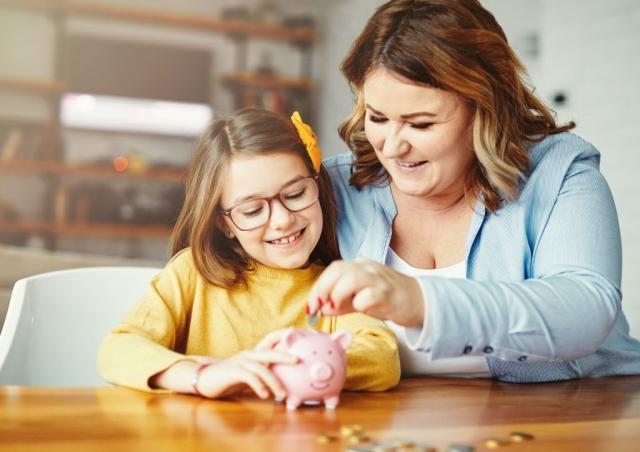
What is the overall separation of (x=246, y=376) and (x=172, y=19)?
6.87 meters

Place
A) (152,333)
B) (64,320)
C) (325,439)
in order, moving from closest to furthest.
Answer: (325,439), (152,333), (64,320)

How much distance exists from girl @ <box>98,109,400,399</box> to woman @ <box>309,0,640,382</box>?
0.43 feet

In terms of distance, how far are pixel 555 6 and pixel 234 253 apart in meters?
3.84

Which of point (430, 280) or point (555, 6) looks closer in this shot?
point (430, 280)

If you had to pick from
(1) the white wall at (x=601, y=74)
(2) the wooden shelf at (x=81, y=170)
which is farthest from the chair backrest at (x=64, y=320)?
(2) the wooden shelf at (x=81, y=170)

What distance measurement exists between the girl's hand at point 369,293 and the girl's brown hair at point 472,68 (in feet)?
1.43

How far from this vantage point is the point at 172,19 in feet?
24.6

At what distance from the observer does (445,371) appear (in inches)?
58.4

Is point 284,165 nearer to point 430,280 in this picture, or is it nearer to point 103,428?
point 430,280

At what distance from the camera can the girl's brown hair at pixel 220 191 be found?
1.57m

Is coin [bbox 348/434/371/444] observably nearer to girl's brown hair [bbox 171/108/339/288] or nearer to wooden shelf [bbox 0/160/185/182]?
girl's brown hair [bbox 171/108/339/288]

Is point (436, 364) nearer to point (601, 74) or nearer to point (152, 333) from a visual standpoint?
point (152, 333)

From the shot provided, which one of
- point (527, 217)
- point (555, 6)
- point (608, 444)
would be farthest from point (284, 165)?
point (555, 6)

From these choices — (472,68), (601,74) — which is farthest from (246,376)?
(601,74)
